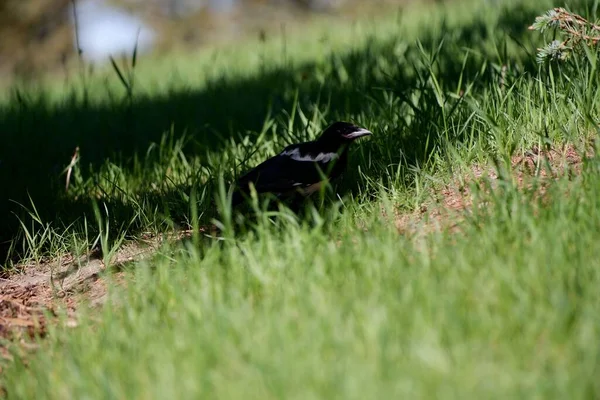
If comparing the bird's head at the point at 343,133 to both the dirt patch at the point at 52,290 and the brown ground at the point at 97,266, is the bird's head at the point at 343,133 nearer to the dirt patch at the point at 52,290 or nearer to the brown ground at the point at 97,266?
the brown ground at the point at 97,266

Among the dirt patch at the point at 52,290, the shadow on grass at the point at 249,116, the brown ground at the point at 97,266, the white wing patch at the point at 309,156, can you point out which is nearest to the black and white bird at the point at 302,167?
the white wing patch at the point at 309,156

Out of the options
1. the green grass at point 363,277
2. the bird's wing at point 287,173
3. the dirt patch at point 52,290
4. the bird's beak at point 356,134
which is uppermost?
the bird's beak at point 356,134

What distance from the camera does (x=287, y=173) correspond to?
379 centimetres

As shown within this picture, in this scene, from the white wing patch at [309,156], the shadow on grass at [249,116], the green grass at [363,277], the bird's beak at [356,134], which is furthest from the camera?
the shadow on grass at [249,116]

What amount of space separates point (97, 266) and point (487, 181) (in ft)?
6.63

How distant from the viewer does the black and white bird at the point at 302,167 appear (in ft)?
12.4

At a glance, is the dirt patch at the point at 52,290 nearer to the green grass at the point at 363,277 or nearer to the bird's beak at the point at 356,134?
the green grass at the point at 363,277

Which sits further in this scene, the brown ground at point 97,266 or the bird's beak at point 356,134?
the bird's beak at point 356,134

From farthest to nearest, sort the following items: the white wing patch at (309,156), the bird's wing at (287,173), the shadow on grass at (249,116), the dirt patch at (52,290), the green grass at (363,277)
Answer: the shadow on grass at (249,116) < the white wing patch at (309,156) < the bird's wing at (287,173) < the dirt patch at (52,290) < the green grass at (363,277)

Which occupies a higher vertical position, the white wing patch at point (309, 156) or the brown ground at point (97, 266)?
the white wing patch at point (309, 156)

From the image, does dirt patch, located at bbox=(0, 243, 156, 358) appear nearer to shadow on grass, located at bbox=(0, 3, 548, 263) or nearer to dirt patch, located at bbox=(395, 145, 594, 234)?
shadow on grass, located at bbox=(0, 3, 548, 263)

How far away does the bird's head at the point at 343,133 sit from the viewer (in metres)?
3.99

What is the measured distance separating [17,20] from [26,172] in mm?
20753

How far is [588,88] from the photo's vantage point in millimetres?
3639
